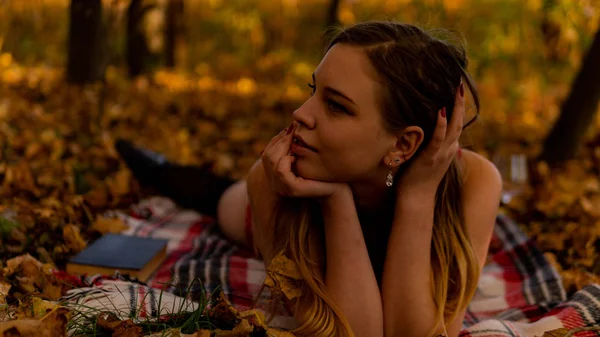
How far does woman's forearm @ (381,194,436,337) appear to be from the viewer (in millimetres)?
2020

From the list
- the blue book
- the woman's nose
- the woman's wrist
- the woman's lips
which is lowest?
the blue book

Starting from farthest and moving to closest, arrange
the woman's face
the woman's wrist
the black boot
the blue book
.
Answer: the black boot < the blue book < the woman's wrist < the woman's face

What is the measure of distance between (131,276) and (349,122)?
1210mm

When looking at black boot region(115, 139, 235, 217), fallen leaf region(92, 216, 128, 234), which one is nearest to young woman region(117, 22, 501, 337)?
fallen leaf region(92, 216, 128, 234)

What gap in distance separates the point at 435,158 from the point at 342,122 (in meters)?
0.33

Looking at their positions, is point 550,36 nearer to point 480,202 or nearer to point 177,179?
point 177,179

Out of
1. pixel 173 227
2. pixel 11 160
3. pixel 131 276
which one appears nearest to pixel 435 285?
pixel 131 276

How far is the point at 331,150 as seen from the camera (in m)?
1.85

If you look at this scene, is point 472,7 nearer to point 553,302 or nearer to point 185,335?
point 553,302

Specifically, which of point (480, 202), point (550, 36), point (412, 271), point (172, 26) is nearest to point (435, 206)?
point (480, 202)

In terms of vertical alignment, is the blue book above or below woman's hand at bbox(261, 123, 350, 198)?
below

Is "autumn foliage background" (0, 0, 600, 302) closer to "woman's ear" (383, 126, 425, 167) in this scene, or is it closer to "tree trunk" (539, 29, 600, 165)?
"tree trunk" (539, 29, 600, 165)

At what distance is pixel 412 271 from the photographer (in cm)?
202

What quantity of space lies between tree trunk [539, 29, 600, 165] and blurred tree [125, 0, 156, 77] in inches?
173
